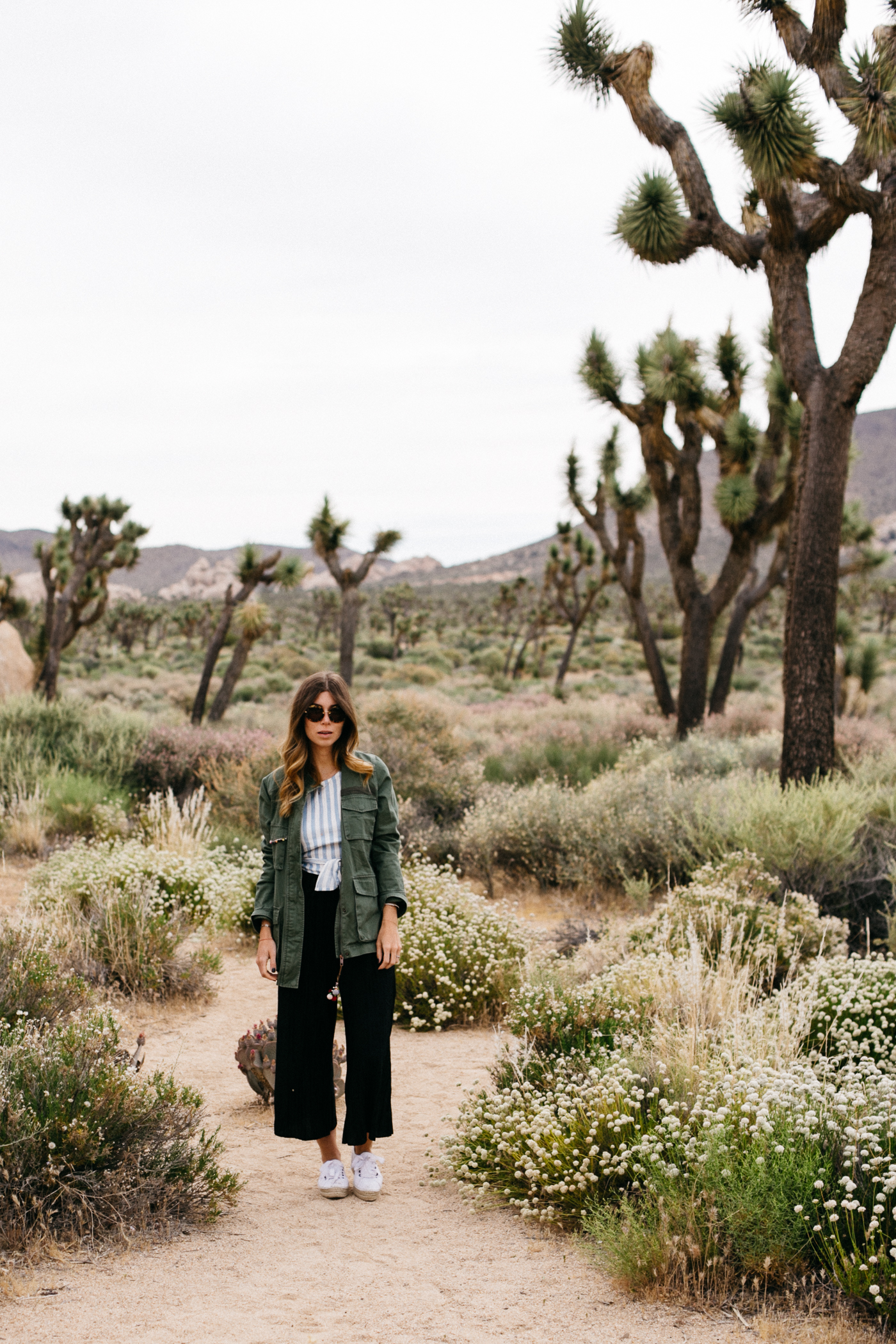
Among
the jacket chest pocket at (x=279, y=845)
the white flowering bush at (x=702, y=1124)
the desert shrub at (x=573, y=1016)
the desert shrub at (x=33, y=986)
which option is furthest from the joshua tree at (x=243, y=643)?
the jacket chest pocket at (x=279, y=845)

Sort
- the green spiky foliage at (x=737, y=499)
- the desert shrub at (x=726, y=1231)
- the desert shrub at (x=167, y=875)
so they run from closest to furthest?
the desert shrub at (x=726, y=1231) → the desert shrub at (x=167, y=875) → the green spiky foliage at (x=737, y=499)

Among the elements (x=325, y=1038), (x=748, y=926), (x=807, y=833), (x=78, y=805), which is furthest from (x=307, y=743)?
(x=78, y=805)

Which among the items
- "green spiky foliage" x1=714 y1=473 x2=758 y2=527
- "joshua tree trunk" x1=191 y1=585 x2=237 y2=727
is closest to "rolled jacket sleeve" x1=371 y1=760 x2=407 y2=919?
"green spiky foliage" x1=714 y1=473 x2=758 y2=527

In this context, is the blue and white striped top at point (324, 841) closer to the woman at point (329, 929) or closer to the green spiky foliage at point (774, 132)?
the woman at point (329, 929)

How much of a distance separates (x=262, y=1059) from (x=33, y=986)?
1.19 metres

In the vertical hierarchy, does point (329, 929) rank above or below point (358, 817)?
below

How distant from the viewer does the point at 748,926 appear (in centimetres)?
688

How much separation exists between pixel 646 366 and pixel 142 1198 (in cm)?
1445

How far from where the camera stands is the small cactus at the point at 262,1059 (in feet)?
16.9

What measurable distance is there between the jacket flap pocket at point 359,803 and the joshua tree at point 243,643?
54.9 feet

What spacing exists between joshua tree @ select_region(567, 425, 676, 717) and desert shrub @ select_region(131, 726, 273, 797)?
24.3 ft

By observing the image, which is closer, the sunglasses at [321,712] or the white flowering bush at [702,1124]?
the white flowering bush at [702,1124]

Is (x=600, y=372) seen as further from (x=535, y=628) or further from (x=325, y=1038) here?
(x=535, y=628)

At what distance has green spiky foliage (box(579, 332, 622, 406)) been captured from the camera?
53.1 ft
